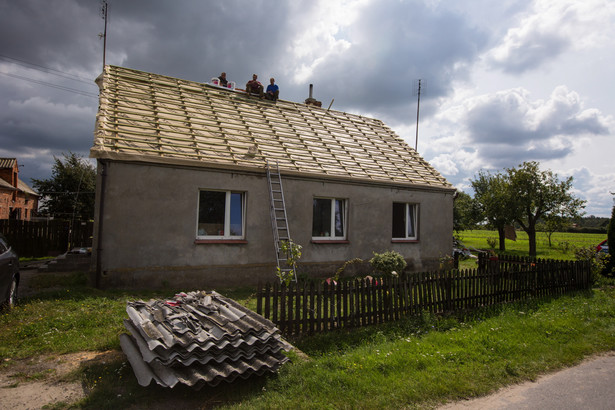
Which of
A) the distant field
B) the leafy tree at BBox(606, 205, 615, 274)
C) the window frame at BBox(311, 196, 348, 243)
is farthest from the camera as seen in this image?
the distant field

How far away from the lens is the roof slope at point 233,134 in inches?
396

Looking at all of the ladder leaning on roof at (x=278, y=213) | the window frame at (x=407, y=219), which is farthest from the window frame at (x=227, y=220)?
the window frame at (x=407, y=219)

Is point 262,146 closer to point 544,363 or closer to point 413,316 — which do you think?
point 413,316

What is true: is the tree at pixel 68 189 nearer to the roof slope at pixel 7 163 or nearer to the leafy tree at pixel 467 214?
the roof slope at pixel 7 163

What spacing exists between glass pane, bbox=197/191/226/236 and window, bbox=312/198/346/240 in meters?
3.14

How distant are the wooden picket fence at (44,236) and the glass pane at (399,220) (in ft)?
45.9

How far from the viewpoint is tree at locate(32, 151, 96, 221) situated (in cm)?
2988

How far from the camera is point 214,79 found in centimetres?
1562

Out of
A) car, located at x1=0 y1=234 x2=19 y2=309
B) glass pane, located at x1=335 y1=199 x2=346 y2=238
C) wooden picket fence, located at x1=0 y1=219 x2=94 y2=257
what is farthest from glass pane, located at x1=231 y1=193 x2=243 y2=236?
wooden picket fence, located at x1=0 y1=219 x2=94 y2=257

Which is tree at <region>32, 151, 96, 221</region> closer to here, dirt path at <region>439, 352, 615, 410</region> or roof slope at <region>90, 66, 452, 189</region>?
roof slope at <region>90, 66, 452, 189</region>

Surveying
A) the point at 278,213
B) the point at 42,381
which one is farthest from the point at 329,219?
the point at 42,381

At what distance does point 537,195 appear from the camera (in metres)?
24.0

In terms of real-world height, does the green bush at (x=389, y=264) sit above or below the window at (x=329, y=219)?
below

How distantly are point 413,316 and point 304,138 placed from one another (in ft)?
27.8
